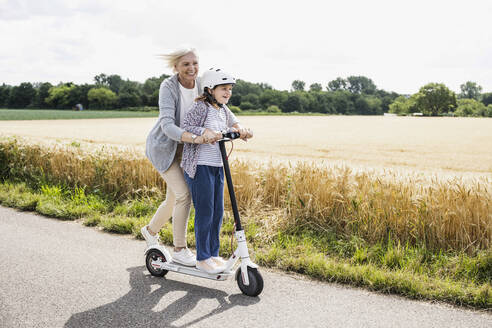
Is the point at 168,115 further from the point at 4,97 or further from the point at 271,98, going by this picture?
the point at 4,97

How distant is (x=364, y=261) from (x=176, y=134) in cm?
239

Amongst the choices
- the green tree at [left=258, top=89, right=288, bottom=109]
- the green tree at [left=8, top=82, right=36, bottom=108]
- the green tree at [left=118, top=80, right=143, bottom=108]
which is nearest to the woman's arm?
the green tree at [left=118, top=80, right=143, bottom=108]

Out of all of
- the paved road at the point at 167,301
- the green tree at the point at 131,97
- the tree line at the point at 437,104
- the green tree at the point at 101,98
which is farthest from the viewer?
the tree line at the point at 437,104

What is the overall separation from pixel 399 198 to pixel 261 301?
221 cm

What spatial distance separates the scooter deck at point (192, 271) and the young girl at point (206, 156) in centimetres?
4

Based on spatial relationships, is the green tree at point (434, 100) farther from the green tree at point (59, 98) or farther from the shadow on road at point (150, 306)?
the shadow on road at point (150, 306)

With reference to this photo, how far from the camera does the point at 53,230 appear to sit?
5605mm

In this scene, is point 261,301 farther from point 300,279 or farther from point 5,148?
point 5,148

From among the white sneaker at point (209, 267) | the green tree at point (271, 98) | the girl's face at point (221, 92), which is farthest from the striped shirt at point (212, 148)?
the green tree at point (271, 98)

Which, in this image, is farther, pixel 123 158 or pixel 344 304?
pixel 123 158

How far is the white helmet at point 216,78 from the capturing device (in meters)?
3.52

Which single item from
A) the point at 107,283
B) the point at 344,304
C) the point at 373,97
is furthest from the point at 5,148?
the point at 373,97

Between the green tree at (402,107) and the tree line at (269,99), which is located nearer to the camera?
the tree line at (269,99)

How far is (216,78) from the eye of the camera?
3.53 m
